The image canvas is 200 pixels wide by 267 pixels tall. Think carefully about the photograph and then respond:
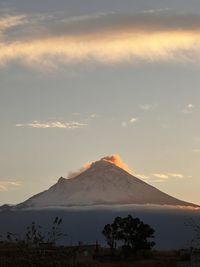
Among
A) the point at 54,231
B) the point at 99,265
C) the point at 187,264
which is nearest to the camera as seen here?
the point at 54,231

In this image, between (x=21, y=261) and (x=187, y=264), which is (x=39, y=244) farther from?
(x=187, y=264)

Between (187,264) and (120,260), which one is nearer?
(187,264)

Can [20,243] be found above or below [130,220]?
below

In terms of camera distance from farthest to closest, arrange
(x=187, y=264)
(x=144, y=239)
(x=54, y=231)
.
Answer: (x=144, y=239) < (x=187, y=264) < (x=54, y=231)

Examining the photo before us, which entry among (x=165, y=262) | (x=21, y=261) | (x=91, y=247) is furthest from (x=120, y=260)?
(x=21, y=261)

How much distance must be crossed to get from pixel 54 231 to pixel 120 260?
5256 cm

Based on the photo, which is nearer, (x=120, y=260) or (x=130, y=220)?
(x=120, y=260)

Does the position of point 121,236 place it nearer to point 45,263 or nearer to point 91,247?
point 91,247

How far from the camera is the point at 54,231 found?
2709 cm

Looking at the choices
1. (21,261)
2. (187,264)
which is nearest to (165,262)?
(187,264)

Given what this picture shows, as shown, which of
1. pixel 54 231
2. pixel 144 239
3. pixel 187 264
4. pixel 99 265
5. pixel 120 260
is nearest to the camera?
pixel 54 231

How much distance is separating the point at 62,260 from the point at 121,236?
62.8 metres

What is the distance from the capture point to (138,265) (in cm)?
7012

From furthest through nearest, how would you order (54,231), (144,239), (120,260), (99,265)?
(144,239) < (120,260) < (99,265) < (54,231)
